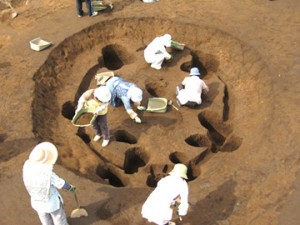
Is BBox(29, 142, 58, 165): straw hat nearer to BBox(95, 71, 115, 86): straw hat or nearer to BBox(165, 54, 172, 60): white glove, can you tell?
BBox(95, 71, 115, 86): straw hat

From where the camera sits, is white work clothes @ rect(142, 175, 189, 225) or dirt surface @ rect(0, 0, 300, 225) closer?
white work clothes @ rect(142, 175, 189, 225)

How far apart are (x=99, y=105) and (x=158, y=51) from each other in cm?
268

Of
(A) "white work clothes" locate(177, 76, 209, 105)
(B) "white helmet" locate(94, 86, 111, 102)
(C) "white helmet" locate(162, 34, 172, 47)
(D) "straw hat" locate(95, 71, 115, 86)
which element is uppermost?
(B) "white helmet" locate(94, 86, 111, 102)

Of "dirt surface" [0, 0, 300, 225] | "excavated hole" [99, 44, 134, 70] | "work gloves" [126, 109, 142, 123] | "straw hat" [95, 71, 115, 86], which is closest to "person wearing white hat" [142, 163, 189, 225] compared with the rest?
"dirt surface" [0, 0, 300, 225]

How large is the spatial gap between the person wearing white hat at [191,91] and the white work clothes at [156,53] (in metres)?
0.93

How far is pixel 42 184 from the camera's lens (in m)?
5.49

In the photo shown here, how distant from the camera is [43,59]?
9586 mm

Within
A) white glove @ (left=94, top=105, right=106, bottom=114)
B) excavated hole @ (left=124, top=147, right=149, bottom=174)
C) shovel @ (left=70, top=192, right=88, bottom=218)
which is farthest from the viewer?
excavated hole @ (left=124, top=147, right=149, bottom=174)

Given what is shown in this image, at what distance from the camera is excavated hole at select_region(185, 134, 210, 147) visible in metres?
8.52

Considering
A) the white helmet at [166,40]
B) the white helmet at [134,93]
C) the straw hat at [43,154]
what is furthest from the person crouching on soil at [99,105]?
the white helmet at [166,40]

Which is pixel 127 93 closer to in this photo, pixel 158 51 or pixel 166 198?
pixel 158 51

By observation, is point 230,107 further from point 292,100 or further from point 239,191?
point 239,191

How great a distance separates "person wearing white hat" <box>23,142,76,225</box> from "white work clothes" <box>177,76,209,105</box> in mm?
3731

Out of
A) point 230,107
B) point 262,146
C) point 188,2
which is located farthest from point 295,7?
point 262,146
